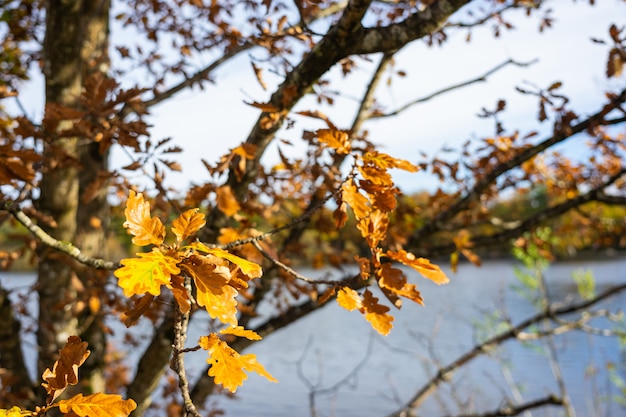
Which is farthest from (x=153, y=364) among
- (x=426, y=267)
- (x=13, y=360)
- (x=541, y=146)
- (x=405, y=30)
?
A: (x=541, y=146)

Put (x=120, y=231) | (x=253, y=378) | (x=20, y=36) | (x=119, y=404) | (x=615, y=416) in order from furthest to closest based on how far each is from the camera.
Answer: (x=253, y=378) → (x=615, y=416) → (x=120, y=231) → (x=20, y=36) → (x=119, y=404)

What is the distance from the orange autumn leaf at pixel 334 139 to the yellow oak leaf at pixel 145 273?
0.57 meters

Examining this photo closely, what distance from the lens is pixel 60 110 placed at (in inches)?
68.9

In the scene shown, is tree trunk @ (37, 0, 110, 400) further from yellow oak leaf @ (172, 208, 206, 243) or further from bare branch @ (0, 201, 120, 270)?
yellow oak leaf @ (172, 208, 206, 243)

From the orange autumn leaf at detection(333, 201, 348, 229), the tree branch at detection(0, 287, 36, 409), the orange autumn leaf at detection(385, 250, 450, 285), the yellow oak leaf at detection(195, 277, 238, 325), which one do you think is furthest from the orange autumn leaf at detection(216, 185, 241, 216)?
the tree branch at detection(0, 287, 36, 409)

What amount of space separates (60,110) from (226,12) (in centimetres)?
215

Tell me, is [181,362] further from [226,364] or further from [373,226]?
[373,226]

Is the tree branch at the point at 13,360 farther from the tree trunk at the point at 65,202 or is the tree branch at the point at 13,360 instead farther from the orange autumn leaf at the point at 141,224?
the orange autumn leaf at the point at 141,224

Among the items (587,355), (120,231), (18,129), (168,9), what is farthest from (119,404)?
(587,355)

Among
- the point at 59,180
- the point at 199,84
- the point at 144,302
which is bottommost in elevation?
the point at 144,302

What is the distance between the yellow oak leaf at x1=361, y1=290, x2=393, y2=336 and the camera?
117cm

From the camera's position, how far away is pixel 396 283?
1222mm

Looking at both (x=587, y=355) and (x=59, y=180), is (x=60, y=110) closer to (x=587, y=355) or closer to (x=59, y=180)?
(x=59, y=180)

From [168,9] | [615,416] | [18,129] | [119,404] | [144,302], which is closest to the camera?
[119,404]
